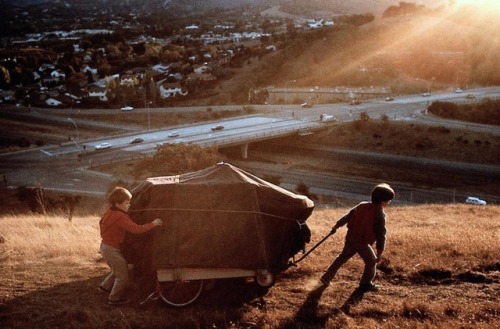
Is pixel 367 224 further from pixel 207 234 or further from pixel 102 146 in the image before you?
pixel 102 146

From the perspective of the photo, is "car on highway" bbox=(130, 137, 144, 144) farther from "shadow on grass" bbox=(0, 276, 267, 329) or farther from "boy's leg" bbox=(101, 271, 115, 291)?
"boy's leg" bbox=(101, 271, 115, 291)

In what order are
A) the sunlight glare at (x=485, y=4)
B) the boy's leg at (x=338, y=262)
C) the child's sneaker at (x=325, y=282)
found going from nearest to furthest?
the boy's leg at (x=338, y=262) < the child's sneaker at (x=325, y=282) < the sunlight glare at (x=485, y=4)

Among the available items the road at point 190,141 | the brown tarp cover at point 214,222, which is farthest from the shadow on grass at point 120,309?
the road at point 190,141

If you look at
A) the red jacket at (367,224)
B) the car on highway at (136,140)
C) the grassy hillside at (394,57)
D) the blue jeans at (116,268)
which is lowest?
the car on highway at (136,140)

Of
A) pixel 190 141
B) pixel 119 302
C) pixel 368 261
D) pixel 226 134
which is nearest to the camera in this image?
pixel 119 302

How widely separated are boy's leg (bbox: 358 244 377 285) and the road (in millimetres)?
23815

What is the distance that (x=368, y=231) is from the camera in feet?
23.8

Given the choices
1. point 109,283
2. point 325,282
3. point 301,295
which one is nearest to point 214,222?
point 301,295

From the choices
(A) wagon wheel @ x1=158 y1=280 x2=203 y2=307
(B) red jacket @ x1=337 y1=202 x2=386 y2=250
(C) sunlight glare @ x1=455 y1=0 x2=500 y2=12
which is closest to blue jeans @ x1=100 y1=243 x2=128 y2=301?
(A) wagon wheel @ x1=158 y1=280 x2=203 y2=307

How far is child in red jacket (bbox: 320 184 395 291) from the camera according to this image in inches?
279

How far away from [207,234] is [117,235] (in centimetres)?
124

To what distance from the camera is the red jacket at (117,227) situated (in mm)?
6688

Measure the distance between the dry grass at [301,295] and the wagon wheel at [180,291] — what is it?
12cm

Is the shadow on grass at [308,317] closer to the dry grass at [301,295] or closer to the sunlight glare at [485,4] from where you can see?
the dry grass at [301,295]
